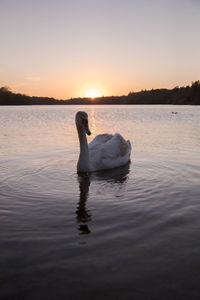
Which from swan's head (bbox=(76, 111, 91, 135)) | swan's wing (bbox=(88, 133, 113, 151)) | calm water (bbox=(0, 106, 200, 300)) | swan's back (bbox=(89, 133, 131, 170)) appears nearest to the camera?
calm water (bbox=(0, 106, 200, 300))

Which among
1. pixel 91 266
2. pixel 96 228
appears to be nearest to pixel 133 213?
pixel 96 228

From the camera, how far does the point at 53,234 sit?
5414 mm

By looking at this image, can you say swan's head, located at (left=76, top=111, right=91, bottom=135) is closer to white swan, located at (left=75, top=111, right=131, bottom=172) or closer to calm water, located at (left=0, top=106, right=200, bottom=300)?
white swan, located at (left=75, top=111, right=131, bottom=172)

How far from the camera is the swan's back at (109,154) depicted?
1082 centimetres

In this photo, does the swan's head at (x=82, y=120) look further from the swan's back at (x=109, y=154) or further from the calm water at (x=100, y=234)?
the calm water at (x=100, y=234)

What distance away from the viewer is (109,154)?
11281mm

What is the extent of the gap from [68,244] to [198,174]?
242 inches

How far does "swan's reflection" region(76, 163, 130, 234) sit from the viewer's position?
607 cm

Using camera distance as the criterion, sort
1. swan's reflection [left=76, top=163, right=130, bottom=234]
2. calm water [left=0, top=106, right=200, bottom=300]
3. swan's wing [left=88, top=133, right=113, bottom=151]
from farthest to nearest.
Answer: swan's wing [left=88, top=133, right=113, bottom=151] → swan's reflection [left=76, top=163, right=130, bottom=234] → calm water [left=0, top=106, right=200, bottom=300]

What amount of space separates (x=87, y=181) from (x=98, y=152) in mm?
2028

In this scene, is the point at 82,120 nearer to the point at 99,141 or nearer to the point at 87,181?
the point at 87,181

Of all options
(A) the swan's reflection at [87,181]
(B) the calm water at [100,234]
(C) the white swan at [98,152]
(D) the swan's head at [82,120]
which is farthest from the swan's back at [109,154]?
(D) the swan's head at [82,120]

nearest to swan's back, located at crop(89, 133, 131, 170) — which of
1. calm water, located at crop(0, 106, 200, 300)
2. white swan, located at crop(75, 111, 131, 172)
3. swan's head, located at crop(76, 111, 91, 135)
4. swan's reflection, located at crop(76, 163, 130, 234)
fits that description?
white swan, located at crop(75, 111, 131, 172)

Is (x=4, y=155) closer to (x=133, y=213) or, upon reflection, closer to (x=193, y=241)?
(x=133, y=213)
